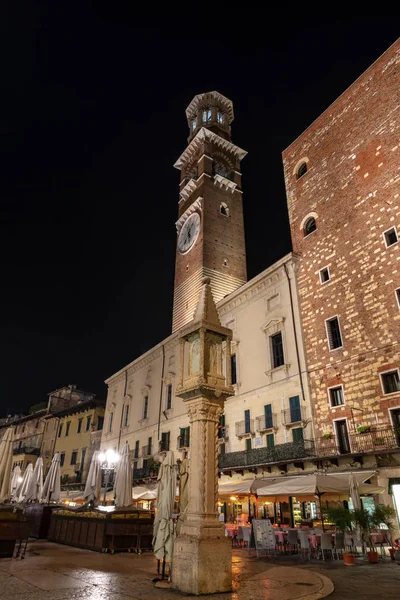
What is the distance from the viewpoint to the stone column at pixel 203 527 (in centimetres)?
648

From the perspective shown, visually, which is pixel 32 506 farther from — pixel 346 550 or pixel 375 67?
pixel 375 67

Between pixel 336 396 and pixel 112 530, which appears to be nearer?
pixel 112 530

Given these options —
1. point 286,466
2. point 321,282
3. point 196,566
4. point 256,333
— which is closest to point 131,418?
point 256,333

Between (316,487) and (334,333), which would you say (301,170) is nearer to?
(334,333)

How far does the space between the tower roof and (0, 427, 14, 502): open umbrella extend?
4846 centimetres

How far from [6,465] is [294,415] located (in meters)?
12.9

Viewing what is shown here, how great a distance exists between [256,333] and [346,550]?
40.3 ft

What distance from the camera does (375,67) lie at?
74.3ft

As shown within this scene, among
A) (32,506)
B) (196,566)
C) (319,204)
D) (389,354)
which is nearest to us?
(196,566)

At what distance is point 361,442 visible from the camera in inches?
648

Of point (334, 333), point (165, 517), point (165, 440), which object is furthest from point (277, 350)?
point (165, 517)

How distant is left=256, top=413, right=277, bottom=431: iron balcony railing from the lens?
2029 cm

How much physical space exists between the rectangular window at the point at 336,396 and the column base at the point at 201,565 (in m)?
12.8

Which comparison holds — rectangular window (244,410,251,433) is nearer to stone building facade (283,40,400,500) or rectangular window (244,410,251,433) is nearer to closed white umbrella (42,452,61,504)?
stone building facade (283,40,400,500)
